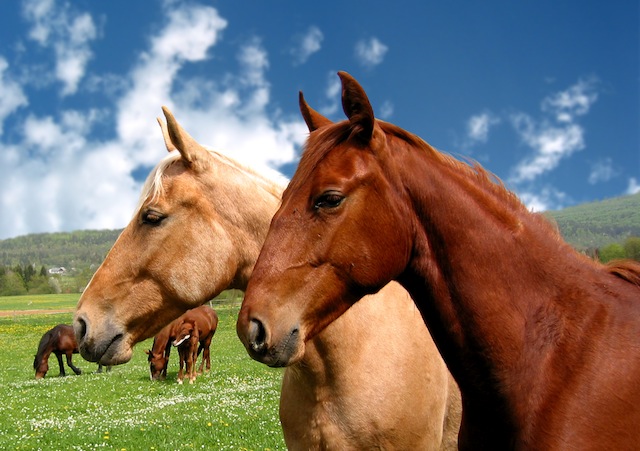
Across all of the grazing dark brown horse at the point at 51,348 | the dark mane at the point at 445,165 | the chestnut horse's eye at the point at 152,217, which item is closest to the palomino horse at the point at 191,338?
the grazing dark brown horse at the point at 51,348

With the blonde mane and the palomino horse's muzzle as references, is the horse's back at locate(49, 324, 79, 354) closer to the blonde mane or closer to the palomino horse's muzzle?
the palomino horse's muzzle

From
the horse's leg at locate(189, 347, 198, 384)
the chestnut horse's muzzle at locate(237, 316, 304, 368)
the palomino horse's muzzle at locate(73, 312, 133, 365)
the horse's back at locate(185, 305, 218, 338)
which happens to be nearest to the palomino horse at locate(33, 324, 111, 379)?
the horse's back at locate(185, 305, 218, 338)

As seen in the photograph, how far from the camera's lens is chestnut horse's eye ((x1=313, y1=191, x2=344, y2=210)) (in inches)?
86.4

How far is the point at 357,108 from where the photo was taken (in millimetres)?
2260

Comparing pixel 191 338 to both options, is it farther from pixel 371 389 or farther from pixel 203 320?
pixel 371 389

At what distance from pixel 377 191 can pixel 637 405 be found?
51.2 inches

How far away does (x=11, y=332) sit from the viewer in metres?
41.2

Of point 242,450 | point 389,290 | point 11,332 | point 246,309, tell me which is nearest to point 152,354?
point 242,450

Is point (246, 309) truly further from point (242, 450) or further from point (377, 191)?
point (242, 450)

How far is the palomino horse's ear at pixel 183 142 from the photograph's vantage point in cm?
345

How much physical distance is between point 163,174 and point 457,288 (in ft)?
7.42

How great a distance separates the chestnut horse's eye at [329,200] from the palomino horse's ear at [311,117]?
0.81m

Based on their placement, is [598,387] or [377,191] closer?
[598,387]

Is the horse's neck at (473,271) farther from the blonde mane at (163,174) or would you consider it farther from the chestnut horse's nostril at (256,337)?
the blonde mane at (163,174)
